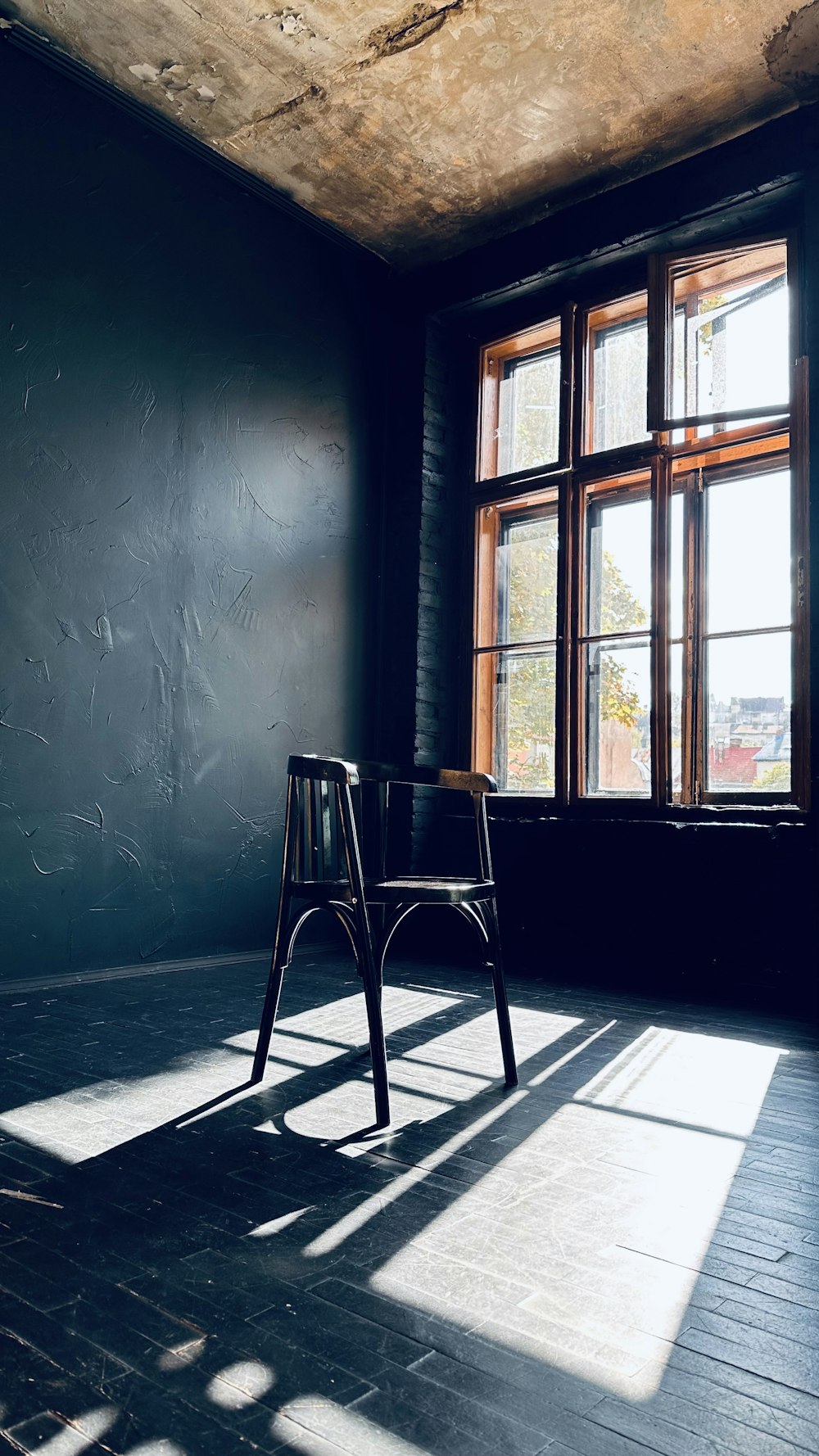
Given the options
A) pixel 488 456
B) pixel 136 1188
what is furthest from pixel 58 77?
pixel 136 1188

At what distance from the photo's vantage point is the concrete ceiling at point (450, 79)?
357 centimetres

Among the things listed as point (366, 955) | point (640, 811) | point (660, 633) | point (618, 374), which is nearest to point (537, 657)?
point (660, 633)

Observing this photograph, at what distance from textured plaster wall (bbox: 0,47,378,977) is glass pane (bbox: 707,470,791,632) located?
6.09ft

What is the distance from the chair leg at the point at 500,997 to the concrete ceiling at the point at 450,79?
10.8 ft

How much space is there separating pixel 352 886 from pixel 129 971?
207 cm

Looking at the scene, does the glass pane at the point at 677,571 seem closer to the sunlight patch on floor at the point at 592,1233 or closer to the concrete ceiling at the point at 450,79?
the concrete ceiling at the point at 450,79

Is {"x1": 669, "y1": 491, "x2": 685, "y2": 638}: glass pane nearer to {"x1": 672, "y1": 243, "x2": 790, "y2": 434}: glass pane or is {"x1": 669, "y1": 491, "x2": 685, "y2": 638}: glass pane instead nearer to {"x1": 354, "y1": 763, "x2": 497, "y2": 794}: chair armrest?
{"x1": 672, "y1": 243, "x2": 790, "y2": 434}: glass pane

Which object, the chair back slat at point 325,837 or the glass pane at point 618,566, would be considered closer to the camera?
the chair back slat at point 325,837

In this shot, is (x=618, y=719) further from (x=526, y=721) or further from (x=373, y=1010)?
(x=373, y=1010)

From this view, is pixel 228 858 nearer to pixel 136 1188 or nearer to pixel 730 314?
pixel 136 1188

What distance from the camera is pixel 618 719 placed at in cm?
446

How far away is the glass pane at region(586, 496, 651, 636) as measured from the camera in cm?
443

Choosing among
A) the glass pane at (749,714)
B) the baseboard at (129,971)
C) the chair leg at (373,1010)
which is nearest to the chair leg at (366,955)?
the chair leg at (373,1010)

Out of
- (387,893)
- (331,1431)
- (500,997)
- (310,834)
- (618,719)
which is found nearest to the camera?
(331,1431)
